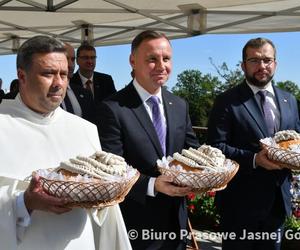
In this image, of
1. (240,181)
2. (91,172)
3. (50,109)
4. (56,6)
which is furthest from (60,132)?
(56,6)

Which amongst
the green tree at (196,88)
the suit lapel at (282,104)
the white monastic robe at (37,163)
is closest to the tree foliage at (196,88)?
the green tree at (196,88)

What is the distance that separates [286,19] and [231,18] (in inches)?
30.7

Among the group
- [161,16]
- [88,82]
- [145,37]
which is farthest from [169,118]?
[161,16]

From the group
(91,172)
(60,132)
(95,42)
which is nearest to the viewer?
(91,172)

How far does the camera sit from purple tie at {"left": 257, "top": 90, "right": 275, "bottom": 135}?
360 cm

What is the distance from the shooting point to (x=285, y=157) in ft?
10.0

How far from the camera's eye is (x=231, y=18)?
759cm

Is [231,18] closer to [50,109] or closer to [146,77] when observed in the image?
[146,77]

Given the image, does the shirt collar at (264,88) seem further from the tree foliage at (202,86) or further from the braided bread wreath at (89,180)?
the tree foliage at (202,86)

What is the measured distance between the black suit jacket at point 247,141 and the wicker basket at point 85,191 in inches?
63.2

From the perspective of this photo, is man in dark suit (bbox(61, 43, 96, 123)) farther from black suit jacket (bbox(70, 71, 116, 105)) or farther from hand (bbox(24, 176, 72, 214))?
hand (bbox(24, 176, 72, 214))

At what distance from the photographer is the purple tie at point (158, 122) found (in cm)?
289

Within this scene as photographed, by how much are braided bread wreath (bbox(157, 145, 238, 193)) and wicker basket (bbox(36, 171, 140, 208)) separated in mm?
496

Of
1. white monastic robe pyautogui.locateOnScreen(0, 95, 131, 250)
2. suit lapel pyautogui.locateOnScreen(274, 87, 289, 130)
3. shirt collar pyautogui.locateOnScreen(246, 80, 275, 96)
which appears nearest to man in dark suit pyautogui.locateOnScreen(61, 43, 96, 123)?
shirt collar pyautogui.locateOnScreen(246, 80, 275, 96)
